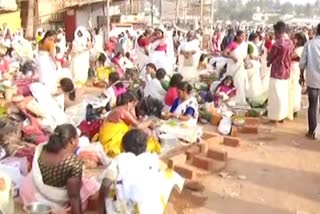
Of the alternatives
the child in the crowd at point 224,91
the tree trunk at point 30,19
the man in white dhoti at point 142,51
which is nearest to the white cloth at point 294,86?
the child in the crowd at point 224,91

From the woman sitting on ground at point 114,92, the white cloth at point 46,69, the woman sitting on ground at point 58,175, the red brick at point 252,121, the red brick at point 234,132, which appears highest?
the white cloth at point 46,69

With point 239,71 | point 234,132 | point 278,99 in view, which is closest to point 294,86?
point 278,99

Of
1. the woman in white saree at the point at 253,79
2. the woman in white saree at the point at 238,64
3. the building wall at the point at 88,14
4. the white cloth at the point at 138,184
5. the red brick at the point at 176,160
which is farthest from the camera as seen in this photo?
the building wall at the point at 88,14

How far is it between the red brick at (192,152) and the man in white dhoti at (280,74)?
245 centimetres

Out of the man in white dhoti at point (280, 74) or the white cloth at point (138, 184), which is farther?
the man in white dhoti at point (280, 74)

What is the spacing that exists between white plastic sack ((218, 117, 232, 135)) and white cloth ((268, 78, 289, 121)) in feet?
2.94

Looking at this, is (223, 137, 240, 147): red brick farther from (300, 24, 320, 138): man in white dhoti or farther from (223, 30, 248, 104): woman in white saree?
(223, 30, 248, 104): woman in white saree

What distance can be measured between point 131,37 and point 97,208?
50.8 ft

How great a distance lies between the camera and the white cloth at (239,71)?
30.3 ft

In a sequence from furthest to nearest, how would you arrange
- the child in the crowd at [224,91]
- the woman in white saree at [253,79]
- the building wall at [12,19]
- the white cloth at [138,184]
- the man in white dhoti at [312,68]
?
1. the building wall at [12,19]
2. the woman in white saree at [253,79]
3. the child in the crowd at [224,91]
4. the man in white dhoti at [312,68]
5. the white cloth at [138,184]

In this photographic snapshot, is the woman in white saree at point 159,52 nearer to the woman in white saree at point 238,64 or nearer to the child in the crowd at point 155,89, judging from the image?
the woman in white saree at point 238,64

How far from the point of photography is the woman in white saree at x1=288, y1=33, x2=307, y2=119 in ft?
28.2

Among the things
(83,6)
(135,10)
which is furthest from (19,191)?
(135,10)

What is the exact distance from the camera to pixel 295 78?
877cm
